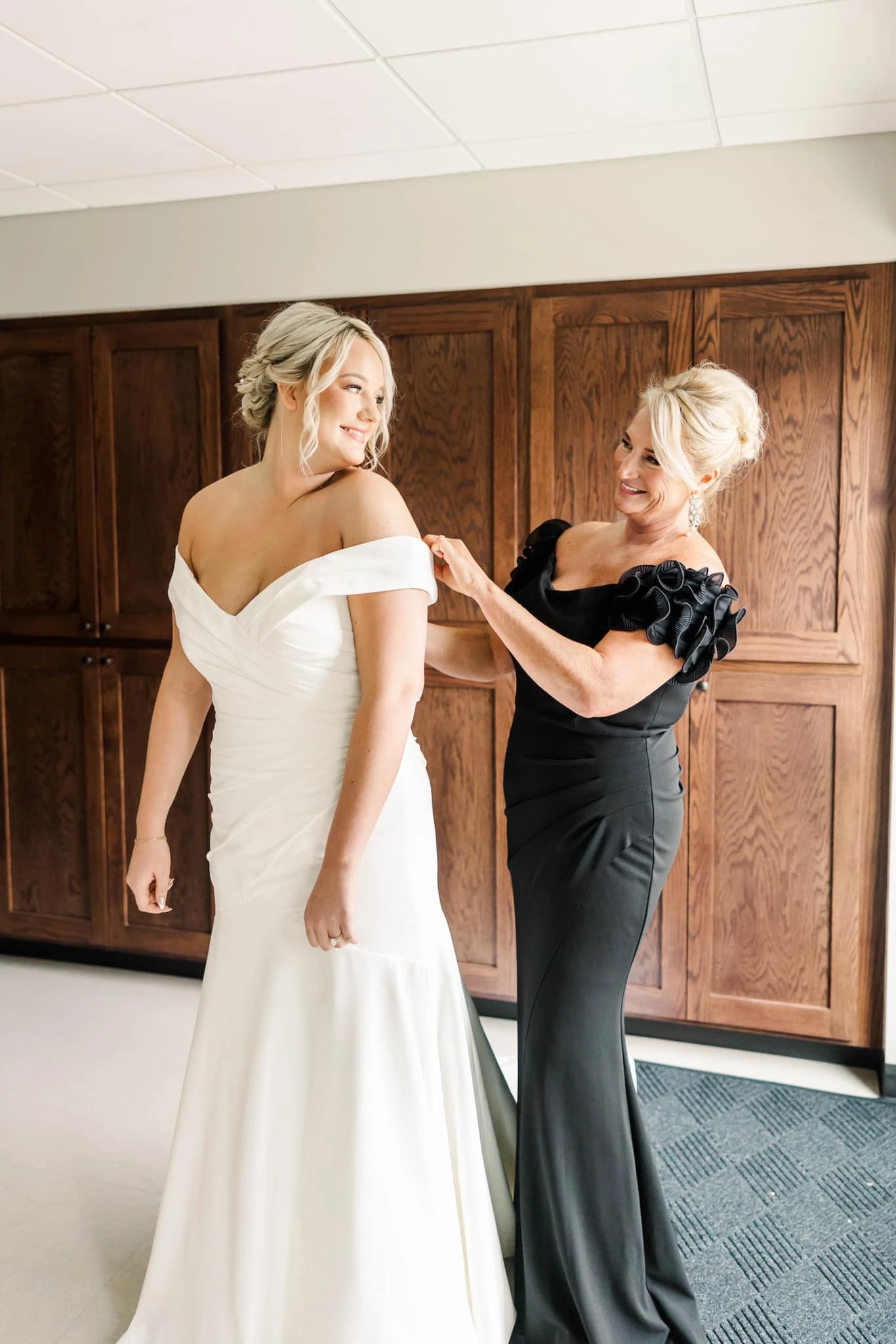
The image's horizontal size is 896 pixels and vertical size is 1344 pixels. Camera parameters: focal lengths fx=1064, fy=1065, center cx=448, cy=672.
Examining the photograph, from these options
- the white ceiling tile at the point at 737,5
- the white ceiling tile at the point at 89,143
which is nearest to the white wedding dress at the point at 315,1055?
the white ceiling tile at the point at 737,5

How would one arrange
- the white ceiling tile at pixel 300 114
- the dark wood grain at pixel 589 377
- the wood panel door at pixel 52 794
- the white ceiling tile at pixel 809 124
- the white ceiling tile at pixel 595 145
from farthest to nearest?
the wood panel door at pixel 52 794 → the dark wood grain at pixel 589 377 → the white ceiling tile at pixel 595 145 → the white ceiling tile at pixel 809 124 → the white ceiling tile at pixel 300 114

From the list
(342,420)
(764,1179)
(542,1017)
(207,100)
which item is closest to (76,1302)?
(542,1017)

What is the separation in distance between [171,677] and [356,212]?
170 cm

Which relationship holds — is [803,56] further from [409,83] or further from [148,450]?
[148,450]

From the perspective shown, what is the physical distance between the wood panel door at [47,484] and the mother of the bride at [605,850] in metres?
1.95

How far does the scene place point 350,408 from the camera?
1.62m

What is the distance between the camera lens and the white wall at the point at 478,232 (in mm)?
2623

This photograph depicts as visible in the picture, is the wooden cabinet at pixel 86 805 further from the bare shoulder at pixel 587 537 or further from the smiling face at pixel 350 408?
the smiling face at pixel 350 408

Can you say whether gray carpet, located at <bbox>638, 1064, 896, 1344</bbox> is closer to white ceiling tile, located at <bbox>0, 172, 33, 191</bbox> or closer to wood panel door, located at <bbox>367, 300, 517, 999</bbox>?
wood panel door, located at <bbox>367, 300, 517, 999</bbox>

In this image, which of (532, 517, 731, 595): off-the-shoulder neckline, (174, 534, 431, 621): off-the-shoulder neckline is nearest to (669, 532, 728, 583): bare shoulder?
(532, 517, 731, 595): off-the-shoulder neckline

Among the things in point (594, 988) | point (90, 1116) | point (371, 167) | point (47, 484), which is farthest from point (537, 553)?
point (47, 484)

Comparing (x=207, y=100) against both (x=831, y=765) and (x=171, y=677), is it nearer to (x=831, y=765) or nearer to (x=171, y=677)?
(x=171, y=677)

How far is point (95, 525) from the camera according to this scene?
3305 mm

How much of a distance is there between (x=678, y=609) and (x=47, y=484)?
238cm
